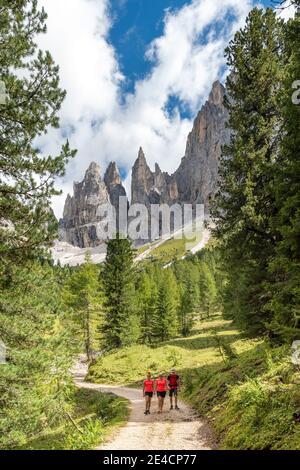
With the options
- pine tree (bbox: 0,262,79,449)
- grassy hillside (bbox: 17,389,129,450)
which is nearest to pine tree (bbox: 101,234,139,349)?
grassy hillside (bbox: 17,389,129,450)

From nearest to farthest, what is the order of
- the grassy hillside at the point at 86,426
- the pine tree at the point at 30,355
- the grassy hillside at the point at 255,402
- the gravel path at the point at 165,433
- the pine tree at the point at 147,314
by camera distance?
the grassy hillside at the point at 255,402, the gravel path at the point at 165,433, the grassy hillside at the point at 86,426, the pine tree at the point at 30,355, the pine tree at the point at 147,314

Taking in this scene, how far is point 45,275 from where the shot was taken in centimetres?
1186

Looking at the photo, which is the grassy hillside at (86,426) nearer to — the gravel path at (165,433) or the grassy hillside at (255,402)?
the gravel path at (165,433)

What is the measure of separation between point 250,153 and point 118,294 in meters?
30.8

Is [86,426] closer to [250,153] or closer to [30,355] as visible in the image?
[30,355]

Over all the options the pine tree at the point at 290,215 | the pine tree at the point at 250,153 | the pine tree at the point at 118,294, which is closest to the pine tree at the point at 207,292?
the pine tree at the point at 118,294

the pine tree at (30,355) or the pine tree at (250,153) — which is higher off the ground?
the pine tree at (250,153)

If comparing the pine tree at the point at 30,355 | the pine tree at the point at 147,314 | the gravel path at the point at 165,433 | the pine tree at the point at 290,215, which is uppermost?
the pine tree at the point at 290,215

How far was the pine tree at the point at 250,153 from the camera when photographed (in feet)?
55.7

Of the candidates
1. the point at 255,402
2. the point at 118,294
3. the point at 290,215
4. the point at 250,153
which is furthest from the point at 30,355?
the point at 118,294

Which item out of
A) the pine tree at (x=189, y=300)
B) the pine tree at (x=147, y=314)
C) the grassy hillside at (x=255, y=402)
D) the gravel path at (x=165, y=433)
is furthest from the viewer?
the pine tree at (x=189, y=300)

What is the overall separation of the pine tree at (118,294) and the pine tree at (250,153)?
88.6ft

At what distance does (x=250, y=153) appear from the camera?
17469mm
